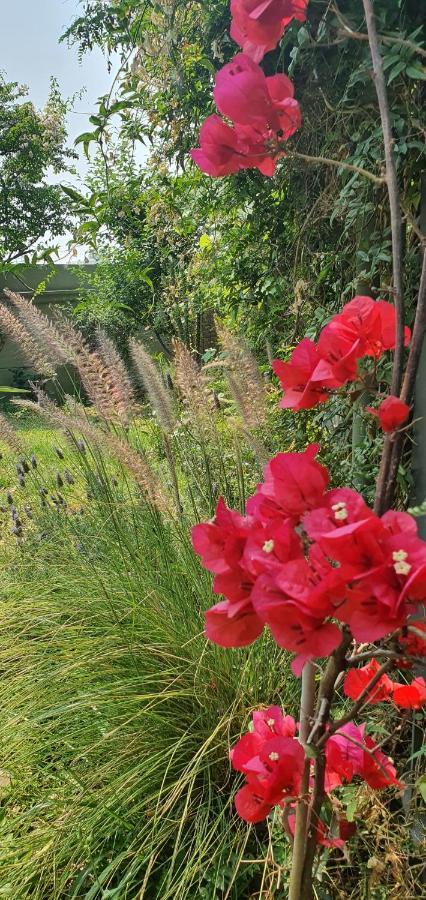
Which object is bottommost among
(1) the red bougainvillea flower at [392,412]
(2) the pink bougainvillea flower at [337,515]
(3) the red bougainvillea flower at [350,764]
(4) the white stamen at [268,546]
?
(3) the red bougainvillea flower at [350,764]

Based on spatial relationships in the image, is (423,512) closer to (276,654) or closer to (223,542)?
(223,542)

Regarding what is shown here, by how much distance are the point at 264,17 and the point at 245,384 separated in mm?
1040

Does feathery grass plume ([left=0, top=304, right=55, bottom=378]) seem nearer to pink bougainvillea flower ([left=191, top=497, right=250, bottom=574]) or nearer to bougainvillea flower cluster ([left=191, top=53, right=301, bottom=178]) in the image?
bougainvillea flower cluster ([left=191, top=53, right=301, bottom=178])

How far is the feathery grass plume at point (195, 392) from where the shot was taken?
161cm

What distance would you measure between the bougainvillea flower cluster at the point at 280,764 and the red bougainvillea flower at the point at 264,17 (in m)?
Result: 0.74

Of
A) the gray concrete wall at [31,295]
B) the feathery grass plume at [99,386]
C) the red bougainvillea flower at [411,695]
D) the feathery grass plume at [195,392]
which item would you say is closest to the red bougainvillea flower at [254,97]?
the red bougainvillea flower at [411,695]

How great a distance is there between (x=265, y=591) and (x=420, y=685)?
478 millimetres

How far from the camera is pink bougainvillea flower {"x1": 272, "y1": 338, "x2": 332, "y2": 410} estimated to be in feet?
2.04

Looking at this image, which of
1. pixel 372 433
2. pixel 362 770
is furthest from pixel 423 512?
pixel 372 433

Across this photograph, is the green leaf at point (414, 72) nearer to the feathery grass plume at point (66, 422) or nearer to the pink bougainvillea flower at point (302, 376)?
Answer: the pink bougainvillea flower at point (302, 376)

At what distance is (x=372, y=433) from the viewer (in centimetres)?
143

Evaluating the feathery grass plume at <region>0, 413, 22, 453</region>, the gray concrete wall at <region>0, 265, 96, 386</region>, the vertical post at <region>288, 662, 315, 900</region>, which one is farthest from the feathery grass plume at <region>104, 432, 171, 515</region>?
the gray concrete wall at <region>0, 265, 96, 386</region>

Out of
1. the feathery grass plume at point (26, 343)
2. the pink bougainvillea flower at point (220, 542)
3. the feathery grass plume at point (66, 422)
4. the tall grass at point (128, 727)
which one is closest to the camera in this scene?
the pink bougainvillea flower at point (220, 542)

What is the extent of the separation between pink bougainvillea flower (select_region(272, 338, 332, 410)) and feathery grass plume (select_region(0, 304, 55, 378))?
1467 mm
